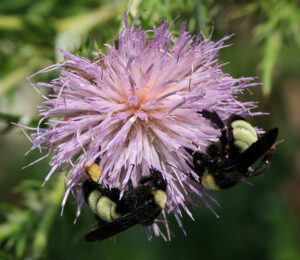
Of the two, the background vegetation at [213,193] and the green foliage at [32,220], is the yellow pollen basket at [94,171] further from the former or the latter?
the green foliage at [32,220]

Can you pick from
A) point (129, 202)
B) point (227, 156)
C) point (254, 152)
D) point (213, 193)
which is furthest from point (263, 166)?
point (213, 193)

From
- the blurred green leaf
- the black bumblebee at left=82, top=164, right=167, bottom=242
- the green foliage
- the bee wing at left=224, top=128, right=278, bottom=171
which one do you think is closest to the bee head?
the black bumblebee at left=82, top=164, right=167, bottom=242

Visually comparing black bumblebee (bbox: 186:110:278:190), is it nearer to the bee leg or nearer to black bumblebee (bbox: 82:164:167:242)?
the bee leg

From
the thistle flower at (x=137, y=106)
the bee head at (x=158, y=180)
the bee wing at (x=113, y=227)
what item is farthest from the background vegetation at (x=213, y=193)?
the bee head at (x=158, y=180)

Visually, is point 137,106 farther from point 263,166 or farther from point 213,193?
point 213,193

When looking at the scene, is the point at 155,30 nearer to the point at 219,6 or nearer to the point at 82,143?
the point at 82,143

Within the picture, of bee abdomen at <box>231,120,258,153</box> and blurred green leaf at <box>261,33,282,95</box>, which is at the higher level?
blurred green leaf at <box>261,33,282,95</box>
